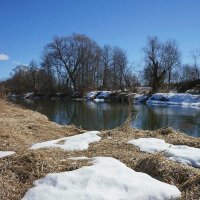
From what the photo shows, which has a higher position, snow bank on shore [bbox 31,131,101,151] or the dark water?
snow bank on shore [bbox 31,131,101,151]

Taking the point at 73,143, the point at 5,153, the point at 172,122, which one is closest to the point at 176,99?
the point at 172,122

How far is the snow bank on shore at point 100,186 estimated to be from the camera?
405 cm

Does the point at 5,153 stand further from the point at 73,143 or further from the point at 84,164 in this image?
the point at 84,164

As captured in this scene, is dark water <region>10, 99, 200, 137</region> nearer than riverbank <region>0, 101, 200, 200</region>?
No

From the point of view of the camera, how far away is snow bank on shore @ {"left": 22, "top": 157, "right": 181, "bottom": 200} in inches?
160

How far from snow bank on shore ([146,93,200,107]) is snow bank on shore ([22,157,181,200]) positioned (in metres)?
32.5

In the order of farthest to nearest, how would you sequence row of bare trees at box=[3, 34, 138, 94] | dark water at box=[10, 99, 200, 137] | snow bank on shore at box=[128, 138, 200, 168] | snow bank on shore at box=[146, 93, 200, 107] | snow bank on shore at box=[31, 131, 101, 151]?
1. row of bare trees at box=[3, 34, 138, 94]
2. snow bank on shore at box=[146, 93, 200, 107]
3. dark water at box=[10, 99, 200, 137]
4. snow bank on shore at box=[31, 131, 101, 151]
5. snow bank on shore at box=[128, 138, 200, 168]

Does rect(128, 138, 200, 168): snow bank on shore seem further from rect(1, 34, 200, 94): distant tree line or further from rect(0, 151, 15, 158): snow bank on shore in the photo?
rect(1, 34, 200, 94): distant tree line

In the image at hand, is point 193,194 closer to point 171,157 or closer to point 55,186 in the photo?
point 171,157

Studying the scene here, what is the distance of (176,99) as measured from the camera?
39562 millimetres

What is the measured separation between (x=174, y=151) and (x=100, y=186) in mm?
1724

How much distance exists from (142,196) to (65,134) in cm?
521

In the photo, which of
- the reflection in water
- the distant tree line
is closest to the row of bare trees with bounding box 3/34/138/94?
the distant tree line

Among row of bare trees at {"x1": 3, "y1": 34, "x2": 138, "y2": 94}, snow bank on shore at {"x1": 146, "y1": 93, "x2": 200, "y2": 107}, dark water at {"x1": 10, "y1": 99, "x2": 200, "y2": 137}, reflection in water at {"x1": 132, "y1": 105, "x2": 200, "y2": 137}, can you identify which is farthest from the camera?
row of bare trees at {"x1": 3, "y1": 34, "x2": 138, "y2": 94}
